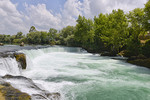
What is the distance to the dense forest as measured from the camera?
737 inches

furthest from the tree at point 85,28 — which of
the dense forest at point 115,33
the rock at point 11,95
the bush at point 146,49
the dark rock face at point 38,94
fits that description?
the rock at point 11,95

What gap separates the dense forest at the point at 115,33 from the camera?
1872 centimetres

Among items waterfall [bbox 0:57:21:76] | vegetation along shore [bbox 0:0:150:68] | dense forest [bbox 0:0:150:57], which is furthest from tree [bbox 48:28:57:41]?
waterfall [bbox 0:57:21:76]

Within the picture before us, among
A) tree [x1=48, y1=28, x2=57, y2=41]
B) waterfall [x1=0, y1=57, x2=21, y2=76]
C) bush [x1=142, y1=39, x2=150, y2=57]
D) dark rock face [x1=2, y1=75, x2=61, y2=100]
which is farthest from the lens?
tree [x1=48, y1=28, x2=57, y2=41]

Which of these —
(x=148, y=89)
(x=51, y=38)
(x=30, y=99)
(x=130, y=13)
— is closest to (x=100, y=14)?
(x=130, y=13)

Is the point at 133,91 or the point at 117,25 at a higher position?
the point at 117,25

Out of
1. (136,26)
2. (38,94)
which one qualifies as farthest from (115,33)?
(38,94)

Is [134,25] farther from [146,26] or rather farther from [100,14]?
[100,14]

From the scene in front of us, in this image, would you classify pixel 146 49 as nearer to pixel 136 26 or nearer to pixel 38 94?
pixel 136 26

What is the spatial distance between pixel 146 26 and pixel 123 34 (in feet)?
23.5

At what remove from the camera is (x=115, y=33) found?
81.3ft

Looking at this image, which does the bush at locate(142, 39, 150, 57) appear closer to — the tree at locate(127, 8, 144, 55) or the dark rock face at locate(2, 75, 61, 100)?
the tree at locate(127, 8, 144, 55)

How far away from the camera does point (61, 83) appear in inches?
313

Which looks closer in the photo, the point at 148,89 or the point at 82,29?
the point at 148,89
